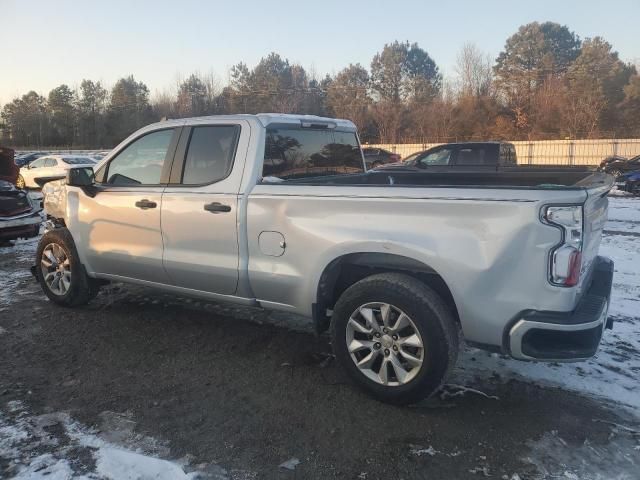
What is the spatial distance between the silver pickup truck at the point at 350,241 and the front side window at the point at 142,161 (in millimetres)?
15

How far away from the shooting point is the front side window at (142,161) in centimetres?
458

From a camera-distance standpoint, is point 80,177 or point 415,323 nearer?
point 415,323

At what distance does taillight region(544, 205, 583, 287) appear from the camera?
2766 mm

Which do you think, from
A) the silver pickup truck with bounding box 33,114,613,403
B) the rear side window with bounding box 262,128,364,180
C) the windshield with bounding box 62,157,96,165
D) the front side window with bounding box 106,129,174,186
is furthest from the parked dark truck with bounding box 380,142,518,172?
the windshield with bounding box 62,157,96,165

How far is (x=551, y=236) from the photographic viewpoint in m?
2.77

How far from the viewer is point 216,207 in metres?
4.01

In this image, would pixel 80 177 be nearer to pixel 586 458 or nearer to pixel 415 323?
pixel 415 323

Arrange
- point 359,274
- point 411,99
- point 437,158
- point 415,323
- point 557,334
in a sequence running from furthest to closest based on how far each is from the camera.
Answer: point 411,99 → point 437,158 → point 359,274 → point 415,323 → point 557,334

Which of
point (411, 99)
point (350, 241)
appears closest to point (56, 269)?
point (350, 241)

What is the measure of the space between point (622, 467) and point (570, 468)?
28 cm

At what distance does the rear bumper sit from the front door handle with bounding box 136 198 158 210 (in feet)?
10.1

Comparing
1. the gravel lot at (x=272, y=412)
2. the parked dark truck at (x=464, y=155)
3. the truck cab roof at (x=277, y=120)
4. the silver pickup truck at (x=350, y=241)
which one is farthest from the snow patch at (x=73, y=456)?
the parked dark truck at (x=464, y=155)

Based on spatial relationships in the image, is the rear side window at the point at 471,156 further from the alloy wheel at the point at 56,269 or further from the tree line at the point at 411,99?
the tree line at the point at 411,99

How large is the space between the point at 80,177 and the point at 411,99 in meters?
57.6
